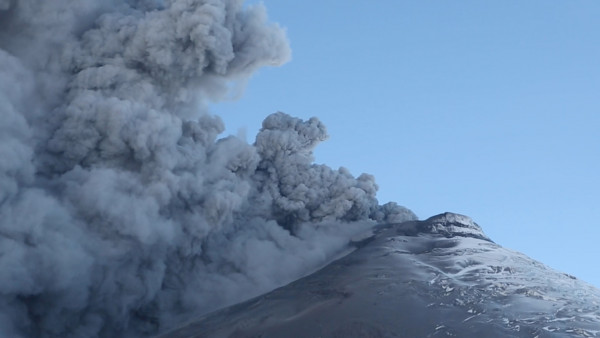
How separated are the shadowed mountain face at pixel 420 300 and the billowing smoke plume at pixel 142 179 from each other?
2.62 metres

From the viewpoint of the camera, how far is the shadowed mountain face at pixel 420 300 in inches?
1019

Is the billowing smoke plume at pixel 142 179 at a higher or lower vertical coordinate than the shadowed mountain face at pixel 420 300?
higher

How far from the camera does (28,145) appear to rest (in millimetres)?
29531

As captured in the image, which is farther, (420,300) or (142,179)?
(142,179)

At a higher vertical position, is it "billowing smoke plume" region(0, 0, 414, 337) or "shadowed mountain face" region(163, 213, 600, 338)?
"billowing smoke plume" region(0, 0, 414, 337)

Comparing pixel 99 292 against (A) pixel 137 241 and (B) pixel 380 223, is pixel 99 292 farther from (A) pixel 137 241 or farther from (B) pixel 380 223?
(B) pixel 380 223

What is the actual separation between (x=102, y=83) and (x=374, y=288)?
38.6 feet

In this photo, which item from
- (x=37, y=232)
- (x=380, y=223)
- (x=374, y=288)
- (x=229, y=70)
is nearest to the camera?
(x=37, y=232)

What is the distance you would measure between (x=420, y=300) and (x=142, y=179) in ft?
33.2

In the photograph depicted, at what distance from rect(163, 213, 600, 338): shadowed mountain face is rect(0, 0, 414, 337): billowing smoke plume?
2.62 metres

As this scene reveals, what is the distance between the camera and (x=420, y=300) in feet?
92.0

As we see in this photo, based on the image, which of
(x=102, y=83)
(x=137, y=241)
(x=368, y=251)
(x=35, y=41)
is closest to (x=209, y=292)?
(x=137, y=241)

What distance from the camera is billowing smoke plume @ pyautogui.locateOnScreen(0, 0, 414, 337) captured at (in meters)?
28.0

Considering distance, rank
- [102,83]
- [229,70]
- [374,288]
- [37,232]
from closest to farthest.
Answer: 1. [37,232]
2. [374,288]
3. [102,83]
4. [229,70]
